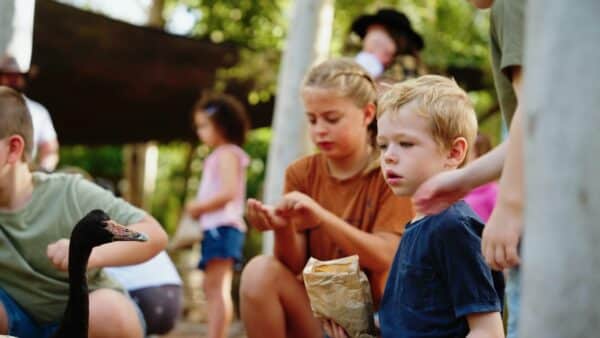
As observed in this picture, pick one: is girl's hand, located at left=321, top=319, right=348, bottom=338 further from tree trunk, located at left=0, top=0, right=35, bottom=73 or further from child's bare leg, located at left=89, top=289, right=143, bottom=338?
tree trunk, located at left=0, top=0, right=35, bottom=73

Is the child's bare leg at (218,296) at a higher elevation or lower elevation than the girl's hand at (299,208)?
lower

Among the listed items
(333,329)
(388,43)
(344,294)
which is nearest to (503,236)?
(344,294)

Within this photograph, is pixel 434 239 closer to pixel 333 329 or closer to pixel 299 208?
pixel 333 329

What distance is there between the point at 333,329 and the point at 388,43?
3.01m

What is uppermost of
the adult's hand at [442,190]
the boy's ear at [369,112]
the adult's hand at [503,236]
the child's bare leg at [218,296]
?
the boy's ear at [369,112]

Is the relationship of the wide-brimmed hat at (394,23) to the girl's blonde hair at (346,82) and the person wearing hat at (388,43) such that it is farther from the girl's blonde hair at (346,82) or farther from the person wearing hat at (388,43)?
the girl's blonde hair at (346,82)

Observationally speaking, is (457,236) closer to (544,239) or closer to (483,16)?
(544,239)

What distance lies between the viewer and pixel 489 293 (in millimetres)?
2830

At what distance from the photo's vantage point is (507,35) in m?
2.68

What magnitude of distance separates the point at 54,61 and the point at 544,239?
8174 mm

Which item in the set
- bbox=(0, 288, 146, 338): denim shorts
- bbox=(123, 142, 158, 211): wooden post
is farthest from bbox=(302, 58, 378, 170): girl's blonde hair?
bbox=(123, 142, 158, 211): wooden post

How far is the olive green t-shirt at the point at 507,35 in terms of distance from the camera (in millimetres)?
2660

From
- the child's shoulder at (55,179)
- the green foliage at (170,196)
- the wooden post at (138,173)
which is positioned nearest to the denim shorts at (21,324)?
the child's shoulder at (55,179)

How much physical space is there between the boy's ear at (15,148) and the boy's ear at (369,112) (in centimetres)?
129
